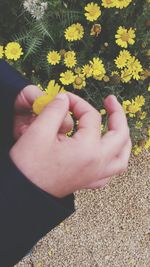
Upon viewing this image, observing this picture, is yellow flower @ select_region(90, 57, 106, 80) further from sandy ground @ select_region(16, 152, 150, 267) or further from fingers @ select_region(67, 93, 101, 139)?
fingers @ select_region(67, 93, 101, 139)

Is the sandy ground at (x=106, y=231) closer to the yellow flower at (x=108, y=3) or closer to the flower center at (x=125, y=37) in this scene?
the flower center at (x=125, y=37)

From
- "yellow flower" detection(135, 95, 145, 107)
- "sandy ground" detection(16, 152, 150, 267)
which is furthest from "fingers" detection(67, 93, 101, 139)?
"sandy ground" detection(16, 152, 150, 267)

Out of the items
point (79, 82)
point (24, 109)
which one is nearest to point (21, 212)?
point (24, 109)

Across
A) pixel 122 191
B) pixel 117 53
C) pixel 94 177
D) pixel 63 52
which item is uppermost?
pixel 94 177

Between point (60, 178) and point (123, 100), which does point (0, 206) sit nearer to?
point (60, 178)

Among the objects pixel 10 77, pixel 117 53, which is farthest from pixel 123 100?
pixel 10 77

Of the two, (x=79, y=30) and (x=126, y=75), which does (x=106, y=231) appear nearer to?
(x=126, y=75)

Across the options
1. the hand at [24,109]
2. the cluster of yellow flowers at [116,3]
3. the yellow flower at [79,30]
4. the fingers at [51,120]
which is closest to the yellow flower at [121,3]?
the cluster of yellow flowers at [116,3]
